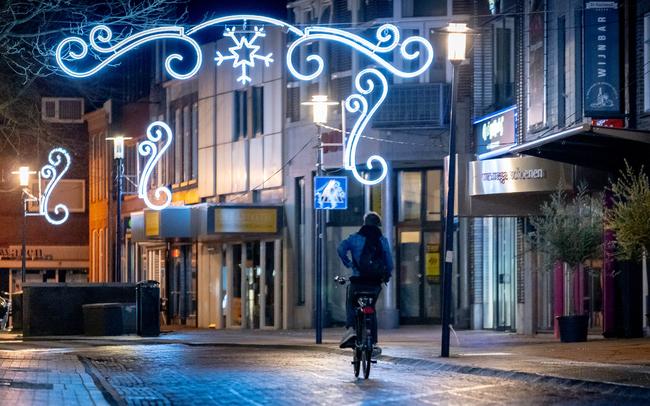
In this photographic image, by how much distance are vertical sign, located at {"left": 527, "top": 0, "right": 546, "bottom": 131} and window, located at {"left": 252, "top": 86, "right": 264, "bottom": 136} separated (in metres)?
12.9

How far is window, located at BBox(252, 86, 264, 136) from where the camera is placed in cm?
4088

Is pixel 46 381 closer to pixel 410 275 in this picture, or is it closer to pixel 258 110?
pixel 410 275

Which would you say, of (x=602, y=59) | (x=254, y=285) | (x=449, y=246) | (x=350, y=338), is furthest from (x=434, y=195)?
(x=350, y=338)

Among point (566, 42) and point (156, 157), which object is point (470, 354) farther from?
point (156, 157)

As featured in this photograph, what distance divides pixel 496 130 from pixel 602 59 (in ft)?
22.8

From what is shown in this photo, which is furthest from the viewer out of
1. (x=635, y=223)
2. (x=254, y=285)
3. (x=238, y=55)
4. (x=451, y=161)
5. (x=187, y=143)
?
(x=187, y=143)

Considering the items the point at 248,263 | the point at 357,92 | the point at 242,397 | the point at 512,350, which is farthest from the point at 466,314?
the point at 242,397

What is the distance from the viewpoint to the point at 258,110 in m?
41.1

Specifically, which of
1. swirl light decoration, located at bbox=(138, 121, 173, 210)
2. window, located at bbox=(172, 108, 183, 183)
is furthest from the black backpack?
window, located at bbox=(172, 108, 183, 183)

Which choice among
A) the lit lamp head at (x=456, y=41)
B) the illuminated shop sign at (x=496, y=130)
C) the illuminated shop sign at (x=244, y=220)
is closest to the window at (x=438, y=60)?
the illuminated shop sign at (x=496, y=130)

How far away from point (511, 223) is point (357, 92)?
536cm

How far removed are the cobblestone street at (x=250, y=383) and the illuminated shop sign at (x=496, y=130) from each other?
9.18 m

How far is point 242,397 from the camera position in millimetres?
14734

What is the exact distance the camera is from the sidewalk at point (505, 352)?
1670 centimetres
